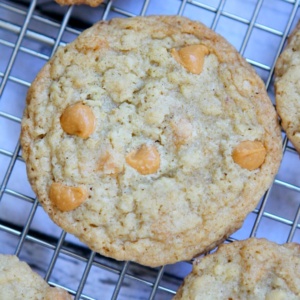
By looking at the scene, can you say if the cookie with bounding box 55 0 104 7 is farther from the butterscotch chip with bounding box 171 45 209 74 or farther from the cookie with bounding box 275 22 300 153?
the cookie with bounding box 275 22 300 153

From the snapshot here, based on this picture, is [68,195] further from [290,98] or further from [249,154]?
[290,98]

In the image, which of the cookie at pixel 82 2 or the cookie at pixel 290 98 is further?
the cookie at pixel 82 2

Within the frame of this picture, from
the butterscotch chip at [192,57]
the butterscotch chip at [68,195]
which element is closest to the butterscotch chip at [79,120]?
the butterscotch chip at [68,195]

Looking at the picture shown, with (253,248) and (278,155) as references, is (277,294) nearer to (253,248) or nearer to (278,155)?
(253,248)

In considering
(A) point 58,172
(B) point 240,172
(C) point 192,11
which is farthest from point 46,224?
(C) point 192,11

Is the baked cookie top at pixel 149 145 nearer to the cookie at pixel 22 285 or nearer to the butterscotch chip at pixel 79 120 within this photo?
the butterscotch chip at pixel 79 120

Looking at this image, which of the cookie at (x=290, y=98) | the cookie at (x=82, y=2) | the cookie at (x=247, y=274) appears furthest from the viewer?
the cookie at (x=82, y=2)
